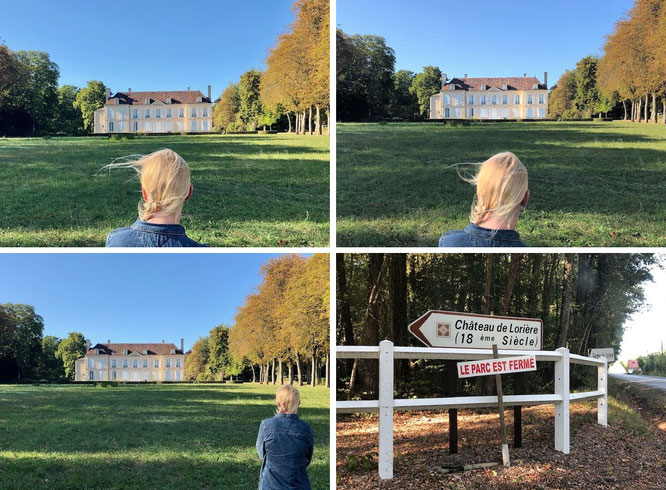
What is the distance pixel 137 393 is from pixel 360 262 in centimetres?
367

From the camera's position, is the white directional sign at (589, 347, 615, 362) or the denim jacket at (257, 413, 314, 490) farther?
the white directional sign at (589, 347, 615, 362)

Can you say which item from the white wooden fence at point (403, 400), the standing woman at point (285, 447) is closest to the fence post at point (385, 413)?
the white wooden fence at point (403, 400)

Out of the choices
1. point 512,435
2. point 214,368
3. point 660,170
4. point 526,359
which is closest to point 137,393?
point 214,368

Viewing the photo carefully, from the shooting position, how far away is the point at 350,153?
9211 mm

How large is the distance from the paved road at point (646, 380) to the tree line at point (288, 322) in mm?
6785

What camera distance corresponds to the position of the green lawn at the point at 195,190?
686cm

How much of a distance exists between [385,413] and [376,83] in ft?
20.1

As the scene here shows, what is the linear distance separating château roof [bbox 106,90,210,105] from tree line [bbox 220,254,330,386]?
458 centimetres

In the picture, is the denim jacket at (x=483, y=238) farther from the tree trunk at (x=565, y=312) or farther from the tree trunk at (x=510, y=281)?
the tree trunk at (x=565, y=312)

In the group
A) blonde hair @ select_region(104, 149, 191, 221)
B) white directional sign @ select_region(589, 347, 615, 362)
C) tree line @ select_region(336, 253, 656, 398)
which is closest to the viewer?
blonde hair @ select_region(104, 149, 191, 221)

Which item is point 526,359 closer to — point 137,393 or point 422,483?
point 422,483

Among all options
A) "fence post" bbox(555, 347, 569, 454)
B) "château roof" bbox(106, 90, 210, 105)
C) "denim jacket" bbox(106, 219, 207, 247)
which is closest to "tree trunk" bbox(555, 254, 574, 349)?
"fence post" bbox(555, 347, 569, 454)

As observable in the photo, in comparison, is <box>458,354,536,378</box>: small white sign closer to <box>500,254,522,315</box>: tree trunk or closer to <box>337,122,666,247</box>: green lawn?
<box>337,122,666,247</box>: green lawn

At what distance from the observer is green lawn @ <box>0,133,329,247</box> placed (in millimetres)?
6863
